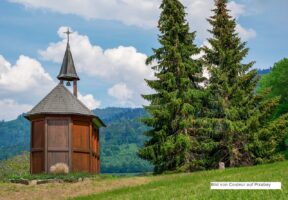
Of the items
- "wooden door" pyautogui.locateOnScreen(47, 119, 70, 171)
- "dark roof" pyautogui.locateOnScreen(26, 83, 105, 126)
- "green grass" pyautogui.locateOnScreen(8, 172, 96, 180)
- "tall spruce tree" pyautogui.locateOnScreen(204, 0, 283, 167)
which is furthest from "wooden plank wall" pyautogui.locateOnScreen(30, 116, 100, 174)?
"tall spruce tree" pyautogui.locateOnScreen(204, 0, 283, 167)

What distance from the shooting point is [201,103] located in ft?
132

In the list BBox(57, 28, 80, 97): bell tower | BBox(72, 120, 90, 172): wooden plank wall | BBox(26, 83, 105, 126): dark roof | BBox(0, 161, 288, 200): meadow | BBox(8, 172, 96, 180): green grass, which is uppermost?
BBox(57, 28, 80, 97): bell tower

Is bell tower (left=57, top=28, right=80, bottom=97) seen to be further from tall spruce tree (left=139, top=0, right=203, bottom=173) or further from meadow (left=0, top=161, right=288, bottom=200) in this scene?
meadow (left=0, top=161, right=288, bottom=200)

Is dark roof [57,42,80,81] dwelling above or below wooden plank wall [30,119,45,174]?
above

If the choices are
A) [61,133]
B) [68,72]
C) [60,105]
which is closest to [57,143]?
[61,133]

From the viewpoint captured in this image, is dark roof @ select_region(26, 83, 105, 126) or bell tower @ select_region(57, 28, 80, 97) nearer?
dark roof @ select_region(26, 83, 105, 126)

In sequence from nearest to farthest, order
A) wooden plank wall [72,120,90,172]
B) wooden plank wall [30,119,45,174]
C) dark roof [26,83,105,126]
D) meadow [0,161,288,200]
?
meadow [0,161,288,200], wooden plank wall [30,119,45,174], wooden plank wall [72,120,90,172], dark roof [26,83,105,126]

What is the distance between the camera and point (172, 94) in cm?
3784

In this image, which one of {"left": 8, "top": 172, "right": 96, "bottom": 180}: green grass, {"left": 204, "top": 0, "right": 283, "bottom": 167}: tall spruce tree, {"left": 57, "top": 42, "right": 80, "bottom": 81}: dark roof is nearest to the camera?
{"left": 8, "top": 172, "right": 96, "bottom": 180}: green grass

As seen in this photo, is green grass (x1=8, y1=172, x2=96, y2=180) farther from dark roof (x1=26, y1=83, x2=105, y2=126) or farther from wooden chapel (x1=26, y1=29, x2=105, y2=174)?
dark roof (x1=26, y1=83, x2=105, y2=126)

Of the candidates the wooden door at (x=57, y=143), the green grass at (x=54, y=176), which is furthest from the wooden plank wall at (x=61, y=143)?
the green grass at (x=54, y=176)

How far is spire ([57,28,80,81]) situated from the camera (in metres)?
41.5

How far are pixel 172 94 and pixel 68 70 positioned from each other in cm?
931

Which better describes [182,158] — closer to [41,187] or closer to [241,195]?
[41,187]
